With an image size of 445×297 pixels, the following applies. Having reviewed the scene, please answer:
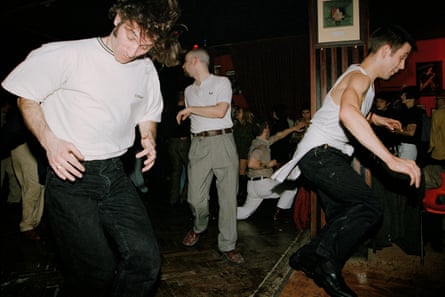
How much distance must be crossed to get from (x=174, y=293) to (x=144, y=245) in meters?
1.12

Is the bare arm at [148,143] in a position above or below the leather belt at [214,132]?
above

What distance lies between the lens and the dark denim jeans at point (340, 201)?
226 cm

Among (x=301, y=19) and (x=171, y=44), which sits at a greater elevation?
(x=301, y=19)

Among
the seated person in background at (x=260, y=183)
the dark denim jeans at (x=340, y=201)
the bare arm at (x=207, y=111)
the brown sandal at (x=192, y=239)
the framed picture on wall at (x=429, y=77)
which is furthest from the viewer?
the framed picture on wall at (x=429, y=77)

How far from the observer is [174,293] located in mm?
2529

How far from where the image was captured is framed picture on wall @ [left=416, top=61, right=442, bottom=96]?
26.7 feet

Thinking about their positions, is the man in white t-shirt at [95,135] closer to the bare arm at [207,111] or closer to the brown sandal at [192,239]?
the bare arm at [207,111]

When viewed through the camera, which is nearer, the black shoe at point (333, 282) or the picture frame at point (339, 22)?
the black shoe at point (333, 282)

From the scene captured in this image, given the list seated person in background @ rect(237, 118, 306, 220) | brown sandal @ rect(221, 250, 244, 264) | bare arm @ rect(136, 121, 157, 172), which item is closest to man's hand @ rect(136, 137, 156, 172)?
bare arm @ rect(136, 121, 157, 172)

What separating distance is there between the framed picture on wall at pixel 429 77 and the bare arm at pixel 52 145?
9.10m

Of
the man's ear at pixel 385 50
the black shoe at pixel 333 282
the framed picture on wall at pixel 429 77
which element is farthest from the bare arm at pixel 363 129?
the framed picture on wall at pixel 429 77

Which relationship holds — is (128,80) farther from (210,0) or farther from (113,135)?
(210,0)

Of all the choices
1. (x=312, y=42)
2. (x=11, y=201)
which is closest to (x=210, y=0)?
(x=312, y=42)

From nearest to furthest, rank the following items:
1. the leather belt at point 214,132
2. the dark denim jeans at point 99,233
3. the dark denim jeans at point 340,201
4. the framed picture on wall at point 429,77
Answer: the dark denim jeans at point 99,233
the dark denim jeans at point 340,201
the leather belt at point 214,132
the framed picture on wall at point 429,77
